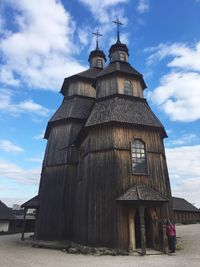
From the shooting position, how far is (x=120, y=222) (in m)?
13.0

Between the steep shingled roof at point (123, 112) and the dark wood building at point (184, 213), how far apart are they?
26716 millimetres

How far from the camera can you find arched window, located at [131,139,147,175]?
14703mm

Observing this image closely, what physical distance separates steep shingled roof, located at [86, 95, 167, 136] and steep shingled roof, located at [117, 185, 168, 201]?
4066 millimetres

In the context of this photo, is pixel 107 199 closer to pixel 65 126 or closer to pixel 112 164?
pixel 112 164

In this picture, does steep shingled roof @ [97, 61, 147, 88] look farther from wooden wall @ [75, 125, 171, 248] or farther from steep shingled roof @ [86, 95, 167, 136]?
wooden wall @ [75, 125, 171, 248]

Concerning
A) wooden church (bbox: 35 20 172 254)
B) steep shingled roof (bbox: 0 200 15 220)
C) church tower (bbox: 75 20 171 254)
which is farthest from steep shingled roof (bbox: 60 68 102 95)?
steep shingled roof (bbox: 0 200 15 220)

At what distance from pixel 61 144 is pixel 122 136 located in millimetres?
6408

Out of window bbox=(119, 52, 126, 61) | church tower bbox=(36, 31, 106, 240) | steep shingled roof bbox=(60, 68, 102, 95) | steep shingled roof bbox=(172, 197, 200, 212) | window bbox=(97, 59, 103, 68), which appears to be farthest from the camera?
steep shingled roof bbox=(172, 197, 200, 212)

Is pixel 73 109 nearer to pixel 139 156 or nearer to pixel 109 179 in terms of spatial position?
pixel 139 156

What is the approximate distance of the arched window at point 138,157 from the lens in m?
14.7

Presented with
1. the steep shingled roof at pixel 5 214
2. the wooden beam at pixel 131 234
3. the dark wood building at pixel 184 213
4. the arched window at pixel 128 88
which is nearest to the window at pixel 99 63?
the arched window at pixel 128 88

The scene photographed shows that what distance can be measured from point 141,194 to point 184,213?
31.6 m

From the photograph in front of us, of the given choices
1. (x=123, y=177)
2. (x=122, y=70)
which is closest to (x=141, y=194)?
(x=123, y=177)

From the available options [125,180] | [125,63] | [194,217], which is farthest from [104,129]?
[194,217]
